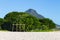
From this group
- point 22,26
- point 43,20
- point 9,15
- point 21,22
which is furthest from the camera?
point 43,20

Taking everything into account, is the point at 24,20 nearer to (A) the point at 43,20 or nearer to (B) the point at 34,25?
(B) the point at 34,25

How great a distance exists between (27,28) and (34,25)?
5.18 meters

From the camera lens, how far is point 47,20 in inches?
2859

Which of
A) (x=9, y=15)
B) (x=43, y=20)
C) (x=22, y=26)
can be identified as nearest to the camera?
(x=22, y=26)

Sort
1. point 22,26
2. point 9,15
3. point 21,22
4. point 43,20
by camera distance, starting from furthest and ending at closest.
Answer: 1. point 43,20
2. point 9,15
3. point 21,22
4. point 22,26

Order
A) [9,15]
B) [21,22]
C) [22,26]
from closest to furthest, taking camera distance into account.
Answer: [22,26], [21,22], [9,15]

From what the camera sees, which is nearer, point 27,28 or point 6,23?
point 27,28

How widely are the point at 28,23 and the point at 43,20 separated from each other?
56.5 ft

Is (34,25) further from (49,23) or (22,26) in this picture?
(49,23)

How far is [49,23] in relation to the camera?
235 ft

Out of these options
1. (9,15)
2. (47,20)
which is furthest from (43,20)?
(9,15)

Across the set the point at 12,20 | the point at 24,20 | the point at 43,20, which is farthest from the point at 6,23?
the point at 43,20

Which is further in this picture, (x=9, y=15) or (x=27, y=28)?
(x=9, y=15)

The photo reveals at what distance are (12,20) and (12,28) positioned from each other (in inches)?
245
